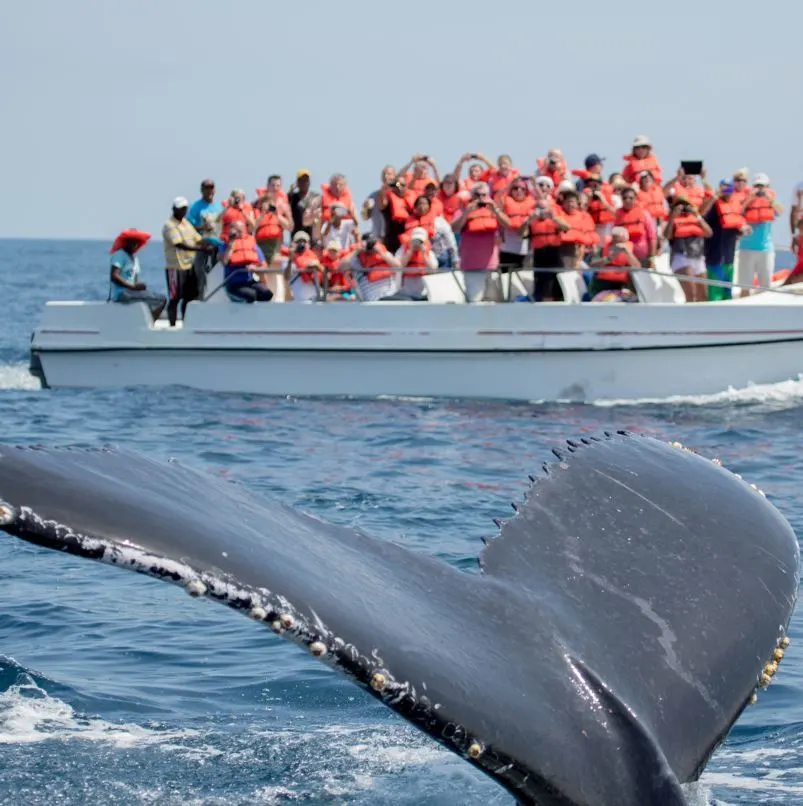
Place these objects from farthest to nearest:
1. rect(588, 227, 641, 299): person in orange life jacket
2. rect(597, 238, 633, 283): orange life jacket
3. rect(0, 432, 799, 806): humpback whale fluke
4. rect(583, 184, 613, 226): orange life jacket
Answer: rect(583, 184, 613, 226): orange life jacket, rect(597, 238, 633, 283): orange life jacket, rect(588, 227, 641, 299): person in orange life jacket, rect(0, 432, 799, 806): humpback whale fluke

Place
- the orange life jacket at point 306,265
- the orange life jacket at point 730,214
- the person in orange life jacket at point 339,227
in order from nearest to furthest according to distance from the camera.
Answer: the orange life jacket at point 730,214 < the orange life jacket at point 306,265 < the person in orange life jacket at point 339,227

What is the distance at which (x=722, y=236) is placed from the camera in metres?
17.3

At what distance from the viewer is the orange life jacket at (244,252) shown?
17.0 metres

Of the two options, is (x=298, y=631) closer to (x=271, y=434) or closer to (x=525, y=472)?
(x=525, y=472)

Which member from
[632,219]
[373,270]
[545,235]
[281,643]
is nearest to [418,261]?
[373,270]

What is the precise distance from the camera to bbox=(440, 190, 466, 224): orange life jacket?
17.6 meters

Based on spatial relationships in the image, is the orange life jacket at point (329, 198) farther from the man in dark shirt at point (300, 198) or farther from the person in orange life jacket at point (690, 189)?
the person in orange life jacket at point (690, 189)

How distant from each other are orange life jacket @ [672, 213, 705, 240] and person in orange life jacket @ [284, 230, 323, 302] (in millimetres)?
3965

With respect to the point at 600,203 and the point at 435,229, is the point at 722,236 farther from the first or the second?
the point at 435,229

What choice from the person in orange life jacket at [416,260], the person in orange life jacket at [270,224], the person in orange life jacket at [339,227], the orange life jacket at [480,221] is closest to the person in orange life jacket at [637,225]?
the orange life jacket at [480,221]

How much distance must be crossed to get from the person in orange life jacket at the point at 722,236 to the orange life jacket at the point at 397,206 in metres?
3.28

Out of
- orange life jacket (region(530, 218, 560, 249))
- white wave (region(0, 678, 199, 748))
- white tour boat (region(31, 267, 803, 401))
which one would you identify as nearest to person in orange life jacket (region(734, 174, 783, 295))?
white tour boat (region(31, 267, 803, 401))

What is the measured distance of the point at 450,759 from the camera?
5441 millimetres

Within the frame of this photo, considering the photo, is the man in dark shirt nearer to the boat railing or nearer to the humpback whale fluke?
the boat railing
